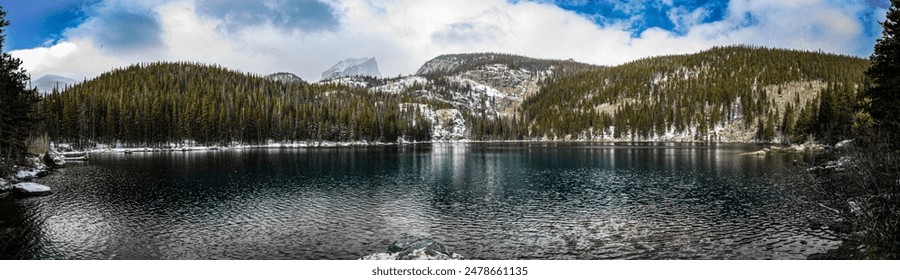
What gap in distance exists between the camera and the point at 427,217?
29.4m

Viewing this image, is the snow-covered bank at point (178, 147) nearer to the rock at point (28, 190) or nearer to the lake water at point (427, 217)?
the lake water at point (427, 217)

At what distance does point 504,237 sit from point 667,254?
774cm

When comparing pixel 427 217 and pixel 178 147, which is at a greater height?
pixel 178 147

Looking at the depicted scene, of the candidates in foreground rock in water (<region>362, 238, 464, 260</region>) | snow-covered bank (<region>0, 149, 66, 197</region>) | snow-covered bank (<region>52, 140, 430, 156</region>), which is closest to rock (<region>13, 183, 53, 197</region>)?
snow-covered bank (<region>0, 149, 66, 197</region>)

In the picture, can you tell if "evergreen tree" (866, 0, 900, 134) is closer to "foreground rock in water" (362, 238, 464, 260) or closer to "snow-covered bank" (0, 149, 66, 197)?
"foreground rock in water" (362, 238, 464, 260)

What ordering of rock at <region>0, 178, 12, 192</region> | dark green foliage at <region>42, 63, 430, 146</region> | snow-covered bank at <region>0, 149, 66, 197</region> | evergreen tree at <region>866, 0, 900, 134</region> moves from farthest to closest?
dark green foliage at <region>42, 63, 430, 146</region>
rock at <region>0, 178, 12, 192</region>
snow-covered bank at <region>0, 149, 66, 197</region>
evergreen tree at <region>866, 0, 900, 134</region>

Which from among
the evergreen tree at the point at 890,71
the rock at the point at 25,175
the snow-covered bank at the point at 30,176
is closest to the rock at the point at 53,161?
the snow-covered bank at the point at 30,176

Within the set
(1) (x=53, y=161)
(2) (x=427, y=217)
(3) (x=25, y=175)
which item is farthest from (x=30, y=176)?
(2) (x=427, y=217)

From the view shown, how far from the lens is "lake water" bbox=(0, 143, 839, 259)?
21.3 metres

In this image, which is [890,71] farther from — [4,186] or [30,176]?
[30,176]

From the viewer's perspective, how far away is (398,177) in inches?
2077

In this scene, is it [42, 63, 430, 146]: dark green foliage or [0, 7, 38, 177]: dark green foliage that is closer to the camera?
[0, 7, 38, 177]: dark green foliage

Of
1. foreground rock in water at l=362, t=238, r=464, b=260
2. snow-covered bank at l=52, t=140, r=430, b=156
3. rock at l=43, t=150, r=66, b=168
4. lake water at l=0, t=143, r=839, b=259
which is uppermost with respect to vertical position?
snow-covered bank at l=52, t=140, r=430, b=156
